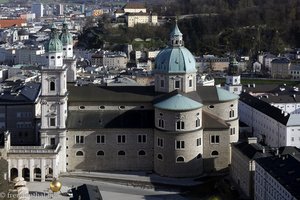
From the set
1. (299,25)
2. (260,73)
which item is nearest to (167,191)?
(260,73)

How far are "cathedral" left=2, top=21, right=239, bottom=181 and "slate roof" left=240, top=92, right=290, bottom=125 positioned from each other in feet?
26.8

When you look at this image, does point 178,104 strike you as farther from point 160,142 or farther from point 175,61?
point 175,61

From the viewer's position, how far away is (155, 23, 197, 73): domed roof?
54.1 meters

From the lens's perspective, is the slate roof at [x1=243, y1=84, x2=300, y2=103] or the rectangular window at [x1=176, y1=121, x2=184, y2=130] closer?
the rectangular window at [x1=176, y1=121, x2=184, y2=130]

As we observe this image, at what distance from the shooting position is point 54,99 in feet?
171

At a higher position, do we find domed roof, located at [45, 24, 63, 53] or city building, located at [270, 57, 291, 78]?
domed roof, located at [45, 24, 63, 53]

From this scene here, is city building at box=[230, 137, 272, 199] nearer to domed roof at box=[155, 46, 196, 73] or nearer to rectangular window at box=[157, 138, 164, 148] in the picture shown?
rectangular window at box=[157, 138, 164, 148]

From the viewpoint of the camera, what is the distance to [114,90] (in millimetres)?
55000

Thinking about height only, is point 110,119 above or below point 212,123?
above

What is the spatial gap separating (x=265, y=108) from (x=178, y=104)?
58.8ft

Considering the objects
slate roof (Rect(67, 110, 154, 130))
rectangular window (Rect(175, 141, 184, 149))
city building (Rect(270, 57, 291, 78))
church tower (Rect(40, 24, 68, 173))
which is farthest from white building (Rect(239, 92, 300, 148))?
city building (Rect(270, 57, 291, 78))

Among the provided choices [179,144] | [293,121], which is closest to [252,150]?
[179,144]

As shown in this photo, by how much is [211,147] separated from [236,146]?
12.8 feet

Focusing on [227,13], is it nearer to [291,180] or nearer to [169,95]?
[169,95]
